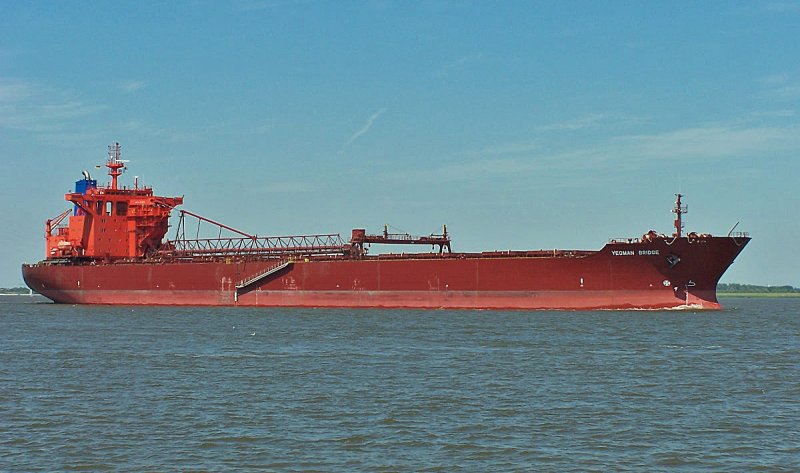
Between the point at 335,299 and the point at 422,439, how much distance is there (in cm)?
3358

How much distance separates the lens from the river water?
13.0 meters

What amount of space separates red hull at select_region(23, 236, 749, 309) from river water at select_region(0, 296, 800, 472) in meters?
7.82

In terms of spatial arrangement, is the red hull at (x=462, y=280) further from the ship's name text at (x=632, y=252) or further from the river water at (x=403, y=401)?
the river water at (x=403, y=401)

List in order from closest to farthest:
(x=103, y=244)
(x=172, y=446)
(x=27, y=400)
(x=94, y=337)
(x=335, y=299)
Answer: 1. (x=172, y=446)
2. (x=27, y=400)
3. (x=94, y=337)
4. (x=335, y=299)
5. (x=103, y=244)

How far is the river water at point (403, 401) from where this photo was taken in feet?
42.5

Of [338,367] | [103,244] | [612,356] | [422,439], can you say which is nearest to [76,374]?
[338,367]

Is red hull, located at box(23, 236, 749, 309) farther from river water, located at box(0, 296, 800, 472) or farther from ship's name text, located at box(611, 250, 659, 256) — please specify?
river water, located at box(0, 296, 800, 472)

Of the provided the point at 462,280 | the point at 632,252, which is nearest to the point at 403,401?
the point at 632,252

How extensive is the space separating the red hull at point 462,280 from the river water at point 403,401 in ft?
25.6


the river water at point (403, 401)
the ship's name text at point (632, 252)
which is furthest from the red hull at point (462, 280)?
the river water at point (403, 401)

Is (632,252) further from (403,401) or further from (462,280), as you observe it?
Result: (403,401)

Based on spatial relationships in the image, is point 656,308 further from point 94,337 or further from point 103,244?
point 103,244

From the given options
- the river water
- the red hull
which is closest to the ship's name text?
the red hull

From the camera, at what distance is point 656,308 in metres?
39.8
